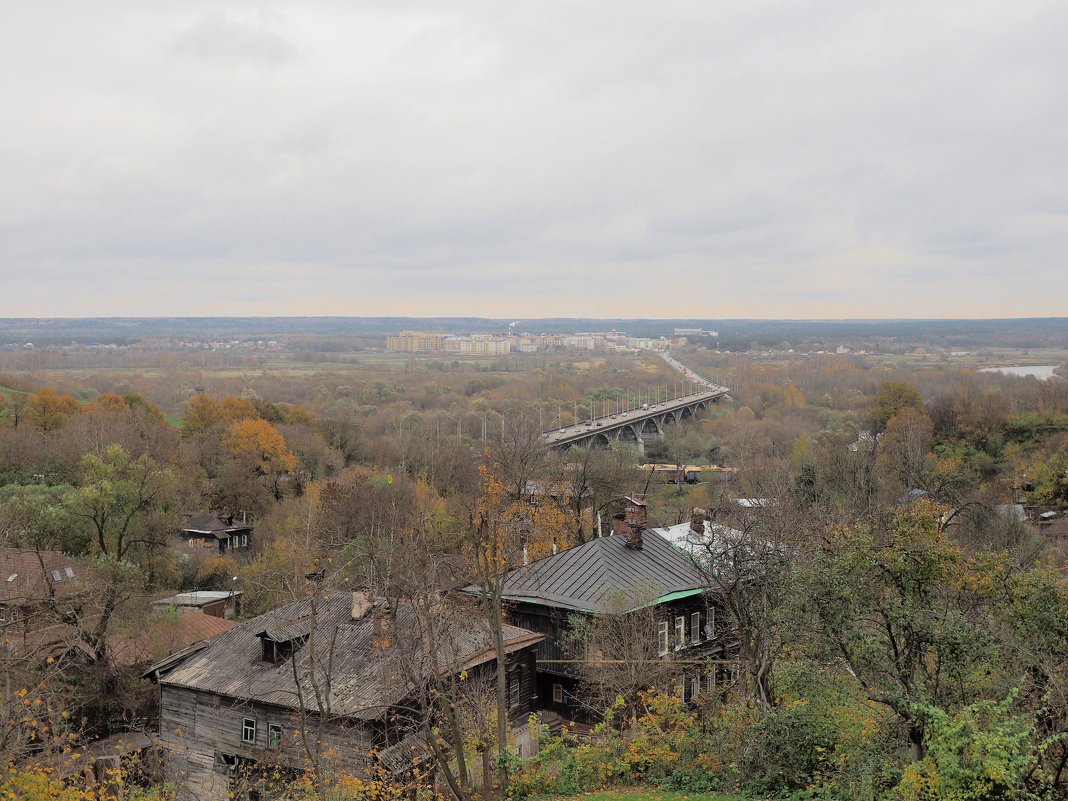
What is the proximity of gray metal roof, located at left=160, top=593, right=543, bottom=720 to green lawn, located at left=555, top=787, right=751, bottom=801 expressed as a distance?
4.43 m

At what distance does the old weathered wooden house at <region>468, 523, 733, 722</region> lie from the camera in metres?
30.0

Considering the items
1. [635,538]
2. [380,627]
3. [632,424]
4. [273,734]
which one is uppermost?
[635,538]

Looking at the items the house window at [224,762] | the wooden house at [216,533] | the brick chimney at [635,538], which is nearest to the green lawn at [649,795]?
the house window at [224,762]

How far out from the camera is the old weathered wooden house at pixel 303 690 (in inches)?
957

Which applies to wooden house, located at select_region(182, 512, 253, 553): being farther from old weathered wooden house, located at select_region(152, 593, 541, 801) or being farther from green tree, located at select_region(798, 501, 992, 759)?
green tree, located at select_region(798, 501, 992, 759)

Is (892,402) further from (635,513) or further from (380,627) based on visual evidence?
(380,627)

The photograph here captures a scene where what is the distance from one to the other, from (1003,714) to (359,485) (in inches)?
1778

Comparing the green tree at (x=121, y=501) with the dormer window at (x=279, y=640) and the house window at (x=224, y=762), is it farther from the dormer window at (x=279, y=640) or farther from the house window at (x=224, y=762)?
the dormer window at (x=279, y=640)

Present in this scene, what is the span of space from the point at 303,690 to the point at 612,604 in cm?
958

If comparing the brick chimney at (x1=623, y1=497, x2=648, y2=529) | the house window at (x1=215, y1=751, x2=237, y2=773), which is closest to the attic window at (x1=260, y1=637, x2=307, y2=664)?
the house window at (x1=215, y1=751, x2=237, y2=773)

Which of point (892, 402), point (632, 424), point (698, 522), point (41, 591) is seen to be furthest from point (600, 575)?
point (632, 424)

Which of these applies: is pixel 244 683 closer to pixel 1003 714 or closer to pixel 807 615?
pixel 807 615

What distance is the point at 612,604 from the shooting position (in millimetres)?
29125

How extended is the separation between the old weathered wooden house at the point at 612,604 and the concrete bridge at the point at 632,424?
189ft
